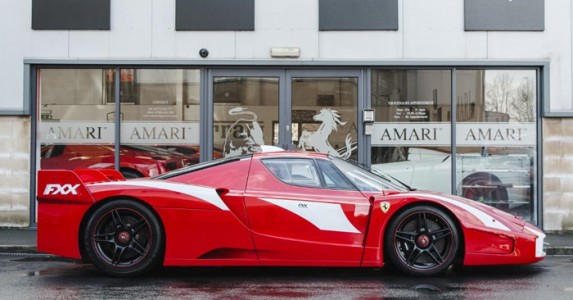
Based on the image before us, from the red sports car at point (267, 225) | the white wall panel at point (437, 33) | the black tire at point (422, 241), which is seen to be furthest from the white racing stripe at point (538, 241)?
the white wall panel at point (437, 33)

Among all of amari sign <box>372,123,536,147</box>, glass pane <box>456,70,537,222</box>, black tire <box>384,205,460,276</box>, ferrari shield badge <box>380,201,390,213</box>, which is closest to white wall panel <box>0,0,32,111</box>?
amari sign <box>372,123,536,147</box>

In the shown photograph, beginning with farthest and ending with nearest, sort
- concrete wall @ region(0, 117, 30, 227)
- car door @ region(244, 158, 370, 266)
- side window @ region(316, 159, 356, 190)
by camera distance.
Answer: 1. concrete wall @ region(0, 117, 30, 227)
2. side window @ region(316, 159, 356, 190)
3. car door @ region(244, 158, 370, 266)

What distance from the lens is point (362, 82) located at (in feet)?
35.6

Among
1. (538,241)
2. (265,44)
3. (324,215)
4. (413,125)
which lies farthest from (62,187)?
(413,125)

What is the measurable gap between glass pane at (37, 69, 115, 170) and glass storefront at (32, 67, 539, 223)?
16 mm

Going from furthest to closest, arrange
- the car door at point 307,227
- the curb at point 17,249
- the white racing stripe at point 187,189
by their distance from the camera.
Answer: the curb at point 17,249 < the white racing stripe at point 187,189 < the car door at point 307,227

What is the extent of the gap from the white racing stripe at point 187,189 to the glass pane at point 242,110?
4147mm

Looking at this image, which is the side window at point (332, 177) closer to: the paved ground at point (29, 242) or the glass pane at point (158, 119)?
the paved ground at point (29, 242)

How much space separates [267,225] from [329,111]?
4663 mm

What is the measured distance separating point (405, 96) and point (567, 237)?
10.7 feet

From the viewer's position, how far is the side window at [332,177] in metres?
6.78

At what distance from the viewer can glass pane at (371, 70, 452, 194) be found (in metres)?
10.8

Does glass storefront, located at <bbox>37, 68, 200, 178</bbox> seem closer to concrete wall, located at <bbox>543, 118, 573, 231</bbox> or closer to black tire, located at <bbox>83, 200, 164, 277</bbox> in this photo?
black tire, located at <bbox>83, 200, 164, 277</bbox>

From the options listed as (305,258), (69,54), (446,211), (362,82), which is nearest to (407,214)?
(446,211)
